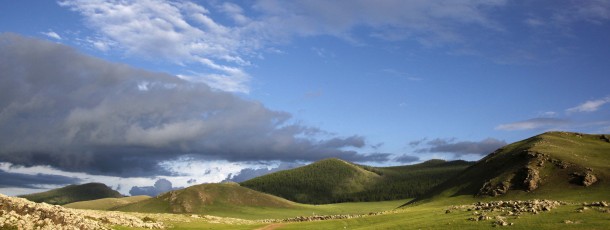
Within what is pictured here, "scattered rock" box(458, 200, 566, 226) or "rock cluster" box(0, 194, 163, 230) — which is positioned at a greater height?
"rock cluster" box(0, 194, 163, 230)

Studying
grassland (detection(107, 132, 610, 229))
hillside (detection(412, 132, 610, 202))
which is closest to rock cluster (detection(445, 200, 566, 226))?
grassland (detection(107, 132, 610, 229))

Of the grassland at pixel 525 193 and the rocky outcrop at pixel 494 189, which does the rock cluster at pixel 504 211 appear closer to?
the grassland at pixel 525 193

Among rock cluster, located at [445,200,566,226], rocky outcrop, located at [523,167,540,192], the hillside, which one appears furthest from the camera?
rocky outcrop, located at [523,167,540,192]

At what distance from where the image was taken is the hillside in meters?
95.5

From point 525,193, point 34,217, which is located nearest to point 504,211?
point 525,193

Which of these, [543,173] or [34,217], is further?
[543,173]

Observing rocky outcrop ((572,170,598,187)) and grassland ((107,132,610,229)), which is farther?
rocky outcrop ((572,170,598,187))

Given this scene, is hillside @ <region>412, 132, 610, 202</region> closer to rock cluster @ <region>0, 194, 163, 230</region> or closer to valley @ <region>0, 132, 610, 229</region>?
valley @ <region>0, 132, 610, 229</region>

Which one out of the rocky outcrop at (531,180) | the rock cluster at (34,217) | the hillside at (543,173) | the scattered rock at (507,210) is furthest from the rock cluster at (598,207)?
the rock cluster at (34,217)

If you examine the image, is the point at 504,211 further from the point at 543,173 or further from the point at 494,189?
the point at 543,173

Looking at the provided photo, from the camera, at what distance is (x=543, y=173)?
10444 centimetres

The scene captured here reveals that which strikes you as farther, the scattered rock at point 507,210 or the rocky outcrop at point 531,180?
the rocky outcrop at point 531,180

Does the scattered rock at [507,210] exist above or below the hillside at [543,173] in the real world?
below

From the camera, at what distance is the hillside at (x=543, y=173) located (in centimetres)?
9550
